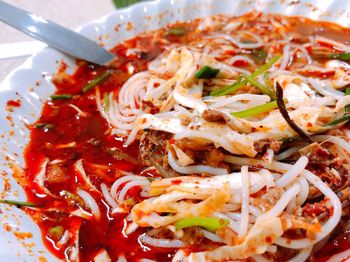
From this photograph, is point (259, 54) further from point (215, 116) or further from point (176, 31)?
point (215, 116)

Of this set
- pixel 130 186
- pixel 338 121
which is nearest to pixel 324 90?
pixel 338 121

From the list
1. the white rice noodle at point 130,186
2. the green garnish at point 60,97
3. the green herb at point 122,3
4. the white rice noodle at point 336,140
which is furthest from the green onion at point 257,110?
the green herb at point 122,3

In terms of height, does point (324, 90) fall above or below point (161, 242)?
above

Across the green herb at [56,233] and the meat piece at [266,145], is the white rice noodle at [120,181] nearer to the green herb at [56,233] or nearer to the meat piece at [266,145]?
the green herb at [56,233]

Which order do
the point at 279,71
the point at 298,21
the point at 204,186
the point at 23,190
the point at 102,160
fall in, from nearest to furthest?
1. the point at 204,186
2. the point at 23,190
3. the point at 102,160
4. the point at 279,71
5. the point at 298,21

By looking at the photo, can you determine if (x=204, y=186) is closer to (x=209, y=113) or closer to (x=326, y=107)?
(x=209, y=113)

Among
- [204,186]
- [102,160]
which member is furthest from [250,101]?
[102,160]

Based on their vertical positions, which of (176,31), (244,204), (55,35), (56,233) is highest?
(55,35)

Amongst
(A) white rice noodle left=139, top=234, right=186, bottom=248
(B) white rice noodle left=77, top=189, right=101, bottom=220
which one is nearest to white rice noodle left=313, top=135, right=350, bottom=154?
(A) white rice noodle left=139, top=234, right=186, bottom=248
